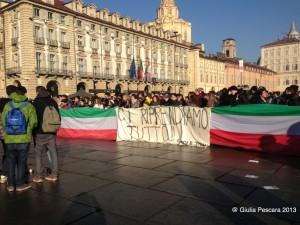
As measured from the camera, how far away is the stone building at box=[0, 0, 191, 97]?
42781 millimetres

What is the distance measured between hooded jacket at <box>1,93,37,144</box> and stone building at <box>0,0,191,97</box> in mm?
39143

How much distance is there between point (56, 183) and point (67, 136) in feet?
25.5

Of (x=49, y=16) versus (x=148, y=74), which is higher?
(x=49, y=16)

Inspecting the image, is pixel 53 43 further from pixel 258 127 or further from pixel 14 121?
pixel 14 121

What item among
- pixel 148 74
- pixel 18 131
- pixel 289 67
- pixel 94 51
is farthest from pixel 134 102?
pixel 289 67

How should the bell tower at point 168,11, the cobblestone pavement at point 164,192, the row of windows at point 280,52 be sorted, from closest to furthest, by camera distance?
the cobblestone pavement at point 164,192, the bell tower at point 168,11, the row of windows at point 280,52

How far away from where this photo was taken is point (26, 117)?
18.6 feet

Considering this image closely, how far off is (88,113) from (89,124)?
0.46 metres

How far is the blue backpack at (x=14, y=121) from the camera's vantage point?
5582mm

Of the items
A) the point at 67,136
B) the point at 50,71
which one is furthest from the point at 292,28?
the point at 67,136

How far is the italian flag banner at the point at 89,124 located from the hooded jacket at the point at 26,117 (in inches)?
242

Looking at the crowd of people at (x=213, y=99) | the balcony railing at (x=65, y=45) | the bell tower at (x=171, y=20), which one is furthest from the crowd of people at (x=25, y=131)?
the bell tower at (x=171, y=20)

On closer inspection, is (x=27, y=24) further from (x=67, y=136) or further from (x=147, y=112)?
(x=147, y=112)

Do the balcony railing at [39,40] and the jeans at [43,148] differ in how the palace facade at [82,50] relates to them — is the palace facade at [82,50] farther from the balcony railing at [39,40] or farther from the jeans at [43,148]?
the jeans at [43,148]
